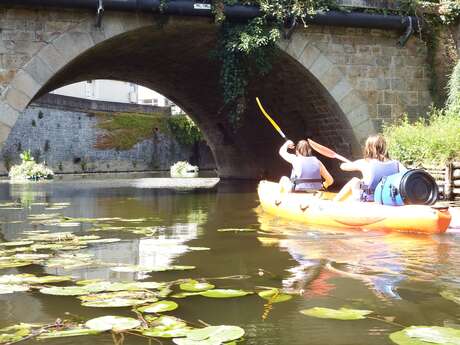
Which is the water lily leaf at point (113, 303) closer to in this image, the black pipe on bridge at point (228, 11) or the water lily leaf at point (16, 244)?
the water lily leaf at point (16, 244)

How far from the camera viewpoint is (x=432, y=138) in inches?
400

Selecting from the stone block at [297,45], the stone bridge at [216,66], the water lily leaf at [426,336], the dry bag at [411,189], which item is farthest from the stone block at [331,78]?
the water lily leaf at [426,336]

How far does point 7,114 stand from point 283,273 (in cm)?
670

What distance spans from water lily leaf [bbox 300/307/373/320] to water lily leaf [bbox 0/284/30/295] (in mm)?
1788

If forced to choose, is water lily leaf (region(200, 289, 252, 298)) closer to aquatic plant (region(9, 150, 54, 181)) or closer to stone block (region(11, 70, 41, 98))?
stone block (region(11, 70, 41, 98))

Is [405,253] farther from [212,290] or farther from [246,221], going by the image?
[246,221]

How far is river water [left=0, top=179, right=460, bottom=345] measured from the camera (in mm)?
3250

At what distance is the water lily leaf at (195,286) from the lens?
399cm

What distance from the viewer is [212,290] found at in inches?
156

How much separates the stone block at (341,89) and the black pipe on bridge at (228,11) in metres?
1.07

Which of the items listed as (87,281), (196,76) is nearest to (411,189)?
(87,281)

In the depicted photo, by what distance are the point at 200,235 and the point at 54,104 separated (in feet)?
74.0

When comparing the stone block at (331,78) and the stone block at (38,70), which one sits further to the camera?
the stone block at (331,78)

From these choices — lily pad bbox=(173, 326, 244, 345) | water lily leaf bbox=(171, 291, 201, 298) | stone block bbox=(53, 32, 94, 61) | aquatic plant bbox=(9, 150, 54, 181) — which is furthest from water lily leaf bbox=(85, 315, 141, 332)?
aquatic plant bbox=(9, 150, 54, 181)
